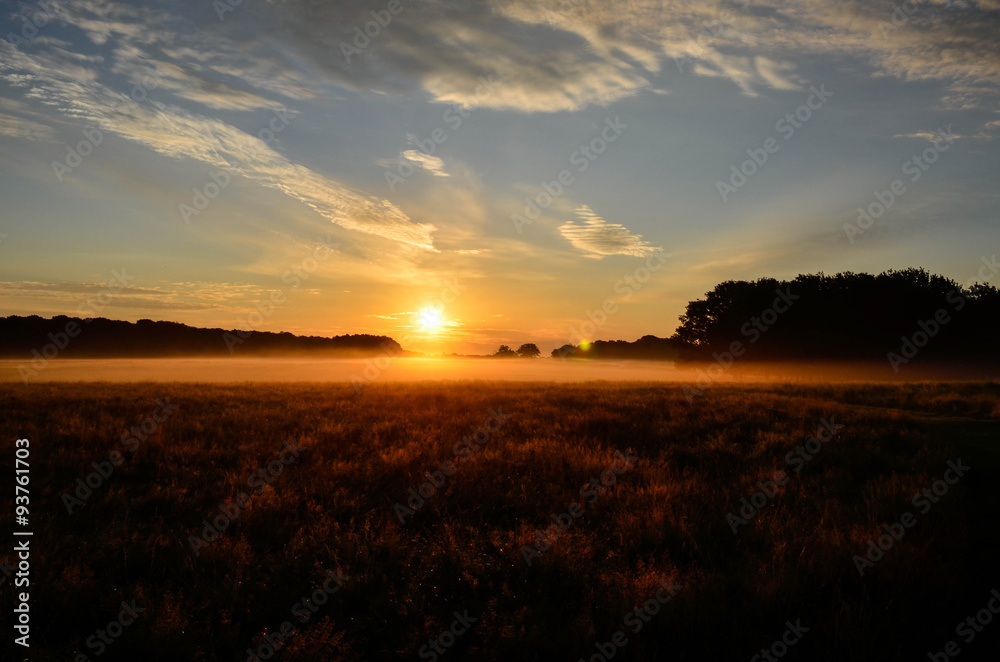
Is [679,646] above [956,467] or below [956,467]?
below

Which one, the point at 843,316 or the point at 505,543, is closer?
the point at 505,543

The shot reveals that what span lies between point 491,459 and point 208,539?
443 cm

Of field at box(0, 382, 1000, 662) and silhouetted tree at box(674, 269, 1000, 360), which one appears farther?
silhouetted tree at box(674, 269, 1000, 360)

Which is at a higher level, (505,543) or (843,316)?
(843,316)

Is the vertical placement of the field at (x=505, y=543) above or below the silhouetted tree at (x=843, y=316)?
below

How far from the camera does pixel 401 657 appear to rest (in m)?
3.61

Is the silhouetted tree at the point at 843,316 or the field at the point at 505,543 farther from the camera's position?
the silhouetted tree at the point at 843,316

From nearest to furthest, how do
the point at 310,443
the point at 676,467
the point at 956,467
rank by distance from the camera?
1. the point at 956,467
2. the point at 676,467
3. the point at 310,443

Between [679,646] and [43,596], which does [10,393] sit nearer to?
[43,596]

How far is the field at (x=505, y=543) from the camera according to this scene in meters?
3.75

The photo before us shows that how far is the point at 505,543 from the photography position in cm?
524

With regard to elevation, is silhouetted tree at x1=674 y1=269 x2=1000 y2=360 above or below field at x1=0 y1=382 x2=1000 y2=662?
above

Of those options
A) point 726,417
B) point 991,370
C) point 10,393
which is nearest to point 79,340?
point 10,393

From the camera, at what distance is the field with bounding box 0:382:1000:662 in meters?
3.75
